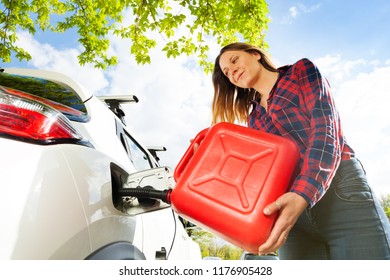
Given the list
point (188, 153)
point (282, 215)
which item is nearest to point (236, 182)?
point (282, 215)

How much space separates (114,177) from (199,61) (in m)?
4.14

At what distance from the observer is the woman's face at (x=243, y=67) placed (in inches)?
74.6

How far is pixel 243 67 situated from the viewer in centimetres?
191

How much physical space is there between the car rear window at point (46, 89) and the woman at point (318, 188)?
40.0 inches

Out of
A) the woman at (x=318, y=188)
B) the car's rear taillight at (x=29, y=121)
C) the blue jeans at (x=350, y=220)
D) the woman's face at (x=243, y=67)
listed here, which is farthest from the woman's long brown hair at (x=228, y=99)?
the car's rear taillight at (x=29, y=121)

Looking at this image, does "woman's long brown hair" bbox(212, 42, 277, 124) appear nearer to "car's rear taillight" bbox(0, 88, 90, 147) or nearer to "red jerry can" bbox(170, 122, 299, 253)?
"red jerry can" bbox(170, 122, 299, 253)

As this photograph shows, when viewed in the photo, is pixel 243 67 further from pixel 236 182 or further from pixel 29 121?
pixel 29 121

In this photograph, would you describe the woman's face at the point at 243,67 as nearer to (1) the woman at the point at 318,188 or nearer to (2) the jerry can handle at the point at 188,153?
(1) the woman at the point at 318,188

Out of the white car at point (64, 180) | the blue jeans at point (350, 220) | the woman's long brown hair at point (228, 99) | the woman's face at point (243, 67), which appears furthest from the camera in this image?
the woman's long brown hair at point (228, 99)

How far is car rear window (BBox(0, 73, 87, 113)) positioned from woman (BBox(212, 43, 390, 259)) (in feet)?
3.33

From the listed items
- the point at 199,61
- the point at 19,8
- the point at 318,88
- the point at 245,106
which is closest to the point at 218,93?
the point at 245,106

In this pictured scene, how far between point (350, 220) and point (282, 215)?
1.35 ft

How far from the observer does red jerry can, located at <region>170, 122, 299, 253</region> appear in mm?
1225

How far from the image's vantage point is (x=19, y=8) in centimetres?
608
